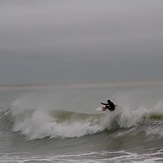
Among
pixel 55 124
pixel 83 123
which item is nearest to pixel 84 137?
pixel 83 123

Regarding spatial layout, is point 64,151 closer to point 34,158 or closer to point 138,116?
point 34,158

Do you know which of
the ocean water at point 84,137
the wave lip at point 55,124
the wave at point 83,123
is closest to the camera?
the ocean water at point 84,137

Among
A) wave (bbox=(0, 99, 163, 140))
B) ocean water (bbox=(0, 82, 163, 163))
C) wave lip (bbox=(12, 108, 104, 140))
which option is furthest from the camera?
wave lip (bbox=(12, 108, 104, 140))

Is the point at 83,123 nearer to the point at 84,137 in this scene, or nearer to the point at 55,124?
the point at 55,124

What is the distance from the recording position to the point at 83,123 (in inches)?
931

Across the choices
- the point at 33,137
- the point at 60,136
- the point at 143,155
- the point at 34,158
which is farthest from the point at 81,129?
the point at 143,155

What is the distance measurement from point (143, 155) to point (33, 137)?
998 cm

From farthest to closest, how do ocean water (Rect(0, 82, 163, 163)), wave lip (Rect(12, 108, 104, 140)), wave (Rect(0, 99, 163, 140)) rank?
1. wave lip (Rect(12, 108, 104, 140))
2. wave (Rect(0, 99, 163, 140))
3. ocean water (Rect(0, 82, 163, 163))

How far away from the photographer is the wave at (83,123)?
21109mm

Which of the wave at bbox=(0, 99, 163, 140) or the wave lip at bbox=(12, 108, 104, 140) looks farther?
the wave lip at bbox=(12, 108, 104, 140)

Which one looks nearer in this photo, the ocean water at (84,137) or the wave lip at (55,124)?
the ocean water at (84,137)

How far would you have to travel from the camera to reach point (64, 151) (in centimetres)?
1791

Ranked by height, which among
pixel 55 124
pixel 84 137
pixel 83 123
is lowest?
pixel 84 137

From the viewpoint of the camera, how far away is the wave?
21.1 m
